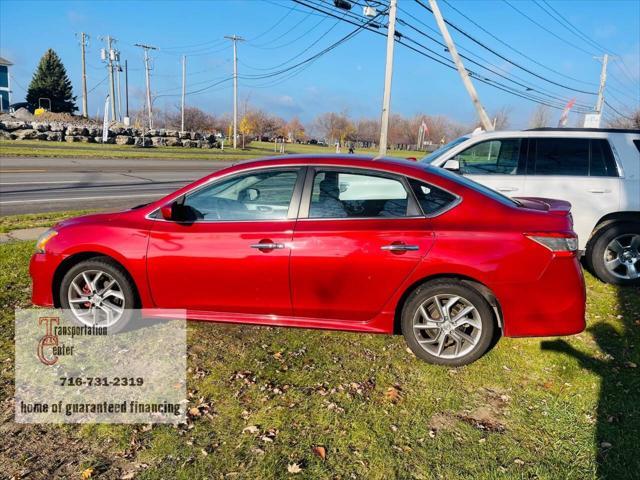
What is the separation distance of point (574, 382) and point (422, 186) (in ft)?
6.14

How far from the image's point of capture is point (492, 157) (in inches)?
254

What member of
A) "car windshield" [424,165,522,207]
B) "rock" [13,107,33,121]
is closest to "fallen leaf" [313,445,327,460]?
"car windshield" [424,165,522,207]

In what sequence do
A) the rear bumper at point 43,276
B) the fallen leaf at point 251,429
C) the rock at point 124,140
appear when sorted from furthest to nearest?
1. the rock at point 124,140
2. the rear bumper at point 43,276
3. the fallen leaf at point 251,429

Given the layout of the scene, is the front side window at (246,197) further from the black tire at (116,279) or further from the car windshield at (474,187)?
the car windshield at (474,187)

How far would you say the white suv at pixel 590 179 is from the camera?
19.4 ft

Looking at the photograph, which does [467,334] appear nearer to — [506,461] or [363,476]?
[506,461]

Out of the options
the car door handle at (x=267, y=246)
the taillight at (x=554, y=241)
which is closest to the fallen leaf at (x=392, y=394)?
the car door handle at (x=267, y=246)

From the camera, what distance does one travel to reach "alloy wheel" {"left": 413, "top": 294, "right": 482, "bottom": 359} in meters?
3.75

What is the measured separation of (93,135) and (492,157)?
131ft

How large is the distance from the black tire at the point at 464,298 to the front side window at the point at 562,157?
3.19 m

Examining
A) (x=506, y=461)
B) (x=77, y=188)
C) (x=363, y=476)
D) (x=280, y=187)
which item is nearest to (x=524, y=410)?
(x=506, y=461)

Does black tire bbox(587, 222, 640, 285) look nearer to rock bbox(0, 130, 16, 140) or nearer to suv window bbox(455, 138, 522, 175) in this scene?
suv window bbox(455, 138, 522, 175)

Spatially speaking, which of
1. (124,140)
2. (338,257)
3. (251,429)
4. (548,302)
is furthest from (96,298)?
(124,140)

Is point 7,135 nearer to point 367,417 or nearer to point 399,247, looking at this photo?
point 399,247
